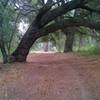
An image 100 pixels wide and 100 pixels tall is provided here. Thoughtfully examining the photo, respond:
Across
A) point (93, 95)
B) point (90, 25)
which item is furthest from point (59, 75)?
point (90, 25)

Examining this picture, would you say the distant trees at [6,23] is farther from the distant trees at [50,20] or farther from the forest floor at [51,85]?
the forest floor at [51,85]

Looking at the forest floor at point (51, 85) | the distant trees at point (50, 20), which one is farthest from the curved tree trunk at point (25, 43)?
the forest floor at point (51, 85)

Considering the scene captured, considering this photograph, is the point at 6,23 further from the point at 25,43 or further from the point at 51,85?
the point at 51,85

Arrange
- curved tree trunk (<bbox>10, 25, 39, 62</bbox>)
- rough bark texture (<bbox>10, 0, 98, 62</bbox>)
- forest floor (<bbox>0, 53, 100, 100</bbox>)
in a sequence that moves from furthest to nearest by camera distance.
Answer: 1. curved tree trunk (<bbox>10, 25, 39, 62</bbox>)
2. rough bark texture (<bbox>10, 0, 98, 62</bbox>)
3. forest floor (<bbox>0, 53, 100, 100</bbox>)

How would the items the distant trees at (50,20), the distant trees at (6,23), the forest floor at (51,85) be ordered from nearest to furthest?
the forest floor at (51,85) < the distant trees at (6,23) < the distant trees at (50,20)

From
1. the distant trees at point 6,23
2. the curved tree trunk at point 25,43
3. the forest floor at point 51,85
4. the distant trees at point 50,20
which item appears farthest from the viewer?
the curved tree trunk at point 25,43

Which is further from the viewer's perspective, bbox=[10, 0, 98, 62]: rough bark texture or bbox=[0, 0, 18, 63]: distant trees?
bbox=[10, 0, 98, 62]: rough bark texture

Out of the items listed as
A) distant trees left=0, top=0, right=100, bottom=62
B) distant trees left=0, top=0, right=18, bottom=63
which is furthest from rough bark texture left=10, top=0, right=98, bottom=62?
Result: distant trees left=0, top=0, right=18, bottom=63

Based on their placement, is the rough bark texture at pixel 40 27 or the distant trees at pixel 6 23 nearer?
the distant trees at pixel 6 23

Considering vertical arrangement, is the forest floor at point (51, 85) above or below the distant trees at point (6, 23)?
below

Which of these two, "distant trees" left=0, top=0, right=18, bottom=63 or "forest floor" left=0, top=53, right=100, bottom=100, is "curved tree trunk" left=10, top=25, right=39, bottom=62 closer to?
"distant trees" left=0, top=0, right=18, bottom=63

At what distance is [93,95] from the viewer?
26.1ft

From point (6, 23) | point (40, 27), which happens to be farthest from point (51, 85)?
point (40, 27)

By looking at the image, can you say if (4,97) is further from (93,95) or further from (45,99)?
(93,95)
